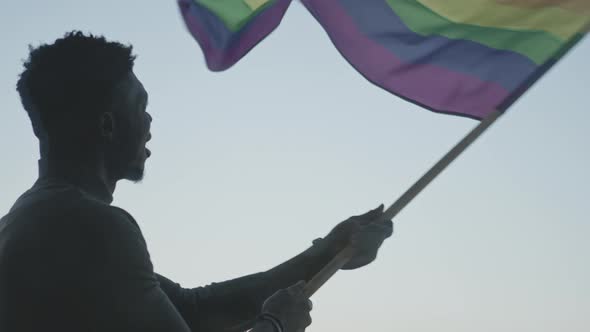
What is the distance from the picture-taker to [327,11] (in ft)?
20.0

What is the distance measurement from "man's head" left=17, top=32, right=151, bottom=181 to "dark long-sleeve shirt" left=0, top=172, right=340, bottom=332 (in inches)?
13.8

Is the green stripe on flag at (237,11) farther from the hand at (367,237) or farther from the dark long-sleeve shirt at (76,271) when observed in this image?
the dark long-sleeve shirt at (76,271)

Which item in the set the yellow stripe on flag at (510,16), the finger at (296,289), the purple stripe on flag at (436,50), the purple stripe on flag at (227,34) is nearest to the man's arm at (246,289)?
the finger at (296,289)

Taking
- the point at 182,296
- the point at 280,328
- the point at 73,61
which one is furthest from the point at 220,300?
the point at 73,61

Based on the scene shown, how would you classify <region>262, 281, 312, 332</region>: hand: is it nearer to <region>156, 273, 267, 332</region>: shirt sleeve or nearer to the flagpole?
the flagpole

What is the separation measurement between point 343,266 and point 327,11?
1.77 m

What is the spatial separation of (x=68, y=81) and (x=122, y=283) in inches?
37.5

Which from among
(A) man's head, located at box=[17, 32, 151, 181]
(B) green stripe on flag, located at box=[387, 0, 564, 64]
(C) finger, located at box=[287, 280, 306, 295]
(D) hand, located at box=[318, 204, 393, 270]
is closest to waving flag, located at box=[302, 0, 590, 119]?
(B) green stripe on flag, located at box=[387, 0, 564, 64]

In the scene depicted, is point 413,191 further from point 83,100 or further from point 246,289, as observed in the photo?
point 83,100

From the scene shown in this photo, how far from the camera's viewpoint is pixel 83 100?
13.4ft

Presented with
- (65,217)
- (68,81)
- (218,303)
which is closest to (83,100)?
(68,81)

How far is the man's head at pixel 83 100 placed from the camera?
4.10 m

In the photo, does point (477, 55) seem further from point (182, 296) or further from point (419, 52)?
point (182, 296)

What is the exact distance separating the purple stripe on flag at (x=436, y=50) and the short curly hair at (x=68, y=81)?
2.20 m
